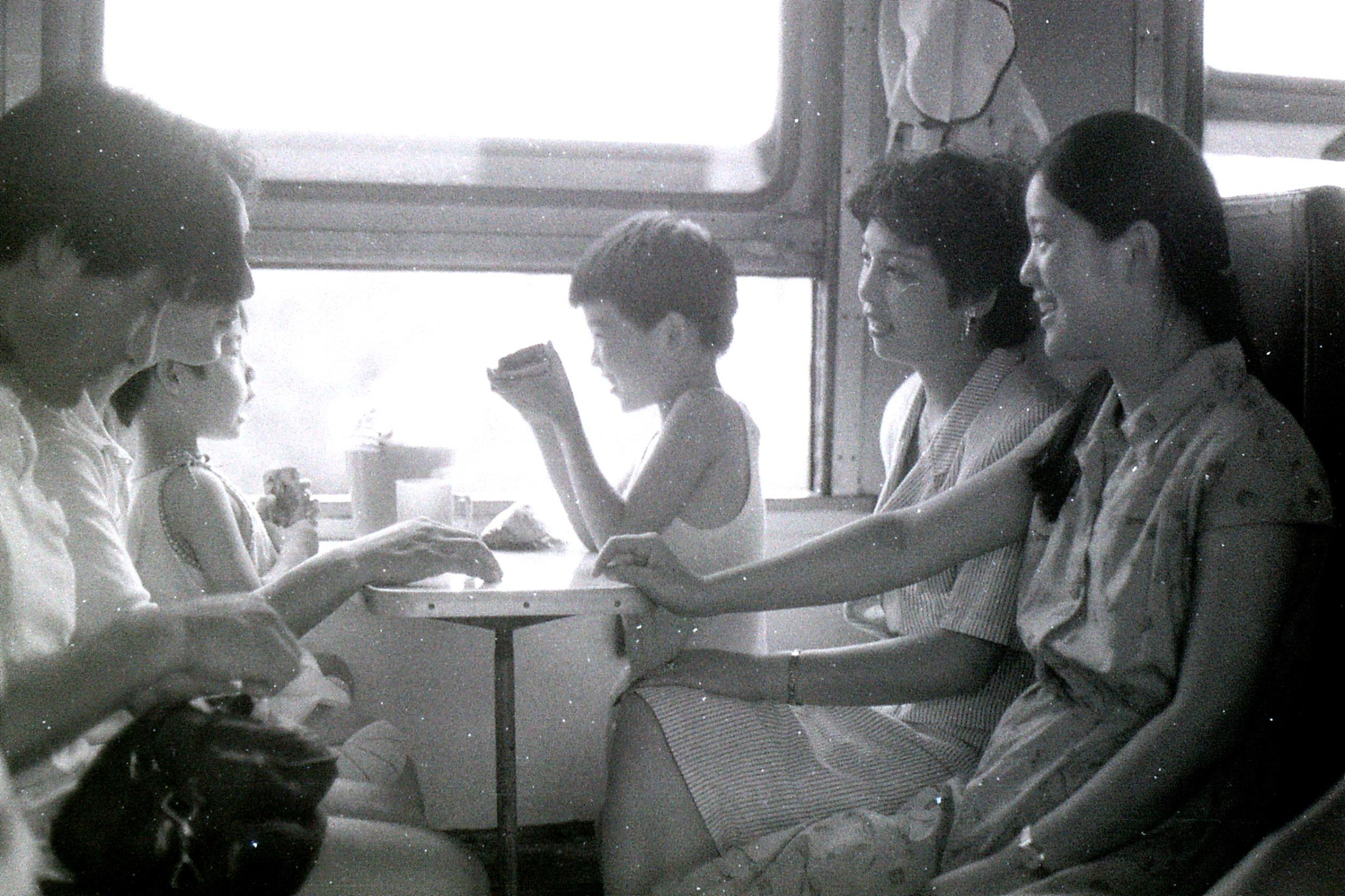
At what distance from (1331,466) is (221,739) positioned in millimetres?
1031

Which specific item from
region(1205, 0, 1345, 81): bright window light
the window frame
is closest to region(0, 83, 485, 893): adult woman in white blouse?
the window frame

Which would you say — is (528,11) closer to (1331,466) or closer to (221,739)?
(1331,466)

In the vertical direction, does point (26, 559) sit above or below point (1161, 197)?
below

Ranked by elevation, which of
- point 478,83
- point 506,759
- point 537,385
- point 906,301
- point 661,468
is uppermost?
point 478,83

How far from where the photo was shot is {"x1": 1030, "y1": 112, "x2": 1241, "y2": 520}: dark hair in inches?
47.2

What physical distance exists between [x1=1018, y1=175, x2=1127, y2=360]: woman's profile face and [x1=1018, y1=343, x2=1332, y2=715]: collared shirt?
9 centimetres

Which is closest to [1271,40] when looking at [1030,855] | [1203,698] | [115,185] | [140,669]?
[1203,698]

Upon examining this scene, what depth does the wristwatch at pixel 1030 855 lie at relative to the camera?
1130 mm

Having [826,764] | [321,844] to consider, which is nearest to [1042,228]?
[826,764]

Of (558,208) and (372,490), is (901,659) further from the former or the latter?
(558,208)

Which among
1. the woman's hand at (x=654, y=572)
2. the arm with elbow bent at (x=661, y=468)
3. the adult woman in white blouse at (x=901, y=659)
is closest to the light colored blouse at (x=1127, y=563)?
the adult woman in white blouse at (x=901, y=659)

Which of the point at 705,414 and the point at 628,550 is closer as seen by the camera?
the point at 628,550

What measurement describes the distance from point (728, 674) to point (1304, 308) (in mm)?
715

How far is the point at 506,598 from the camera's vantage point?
1.50 meters
